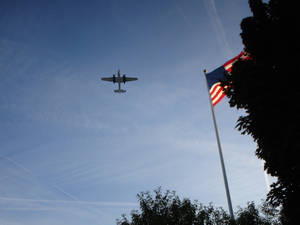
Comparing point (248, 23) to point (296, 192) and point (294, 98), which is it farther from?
point (296, 192)

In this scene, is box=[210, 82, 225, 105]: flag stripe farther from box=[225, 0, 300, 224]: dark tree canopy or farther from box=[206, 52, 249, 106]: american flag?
box=[225, 0, 300, 224]: dark tree canopy

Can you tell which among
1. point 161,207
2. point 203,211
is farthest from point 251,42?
point 161,207

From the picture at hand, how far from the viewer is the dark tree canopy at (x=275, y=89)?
10773mm

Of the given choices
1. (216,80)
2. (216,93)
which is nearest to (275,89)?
(216,93)

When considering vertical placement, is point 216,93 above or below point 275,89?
above

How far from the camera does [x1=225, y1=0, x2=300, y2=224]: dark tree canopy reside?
10.8 metres

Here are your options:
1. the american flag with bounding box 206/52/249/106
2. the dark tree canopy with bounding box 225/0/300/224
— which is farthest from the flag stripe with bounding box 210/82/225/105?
the dark tree canopy with bounding box 225/0/300/224

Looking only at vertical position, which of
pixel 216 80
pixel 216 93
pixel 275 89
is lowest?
pixel 275 89

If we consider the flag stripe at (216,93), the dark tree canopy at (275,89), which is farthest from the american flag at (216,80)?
the dark tree canopy at (275,89)

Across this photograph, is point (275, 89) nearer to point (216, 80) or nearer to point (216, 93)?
point (216, 93)

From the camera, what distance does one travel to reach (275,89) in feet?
36.3

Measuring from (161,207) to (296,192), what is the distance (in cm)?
2456

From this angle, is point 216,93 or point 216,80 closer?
point 216,93

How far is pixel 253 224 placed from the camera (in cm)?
2912
